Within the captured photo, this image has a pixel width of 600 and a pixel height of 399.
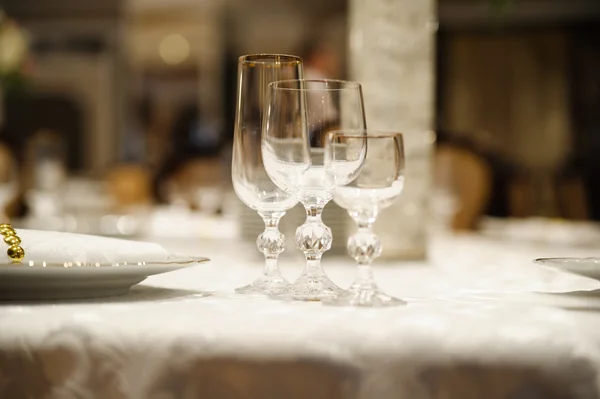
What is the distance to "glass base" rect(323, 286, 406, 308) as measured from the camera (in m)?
0.67

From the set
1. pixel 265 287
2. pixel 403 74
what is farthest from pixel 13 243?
pixel 403 74

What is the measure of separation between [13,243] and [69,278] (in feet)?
0.27

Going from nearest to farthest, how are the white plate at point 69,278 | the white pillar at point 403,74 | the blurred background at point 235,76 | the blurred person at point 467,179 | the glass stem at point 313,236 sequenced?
the white plate at point 69,278
the glass stem at point 313,236
the white pillar at point 403,74
the blurred person at point 467,179
the blurred background at point 235,76

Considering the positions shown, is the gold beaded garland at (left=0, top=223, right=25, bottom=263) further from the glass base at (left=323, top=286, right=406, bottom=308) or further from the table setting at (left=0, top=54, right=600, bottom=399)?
the glass base at (left=323, top=286, right=406, bottom=308)

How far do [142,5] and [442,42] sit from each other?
9.65 feet

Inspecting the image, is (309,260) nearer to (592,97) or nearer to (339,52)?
(339,52)

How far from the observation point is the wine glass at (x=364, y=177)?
693 mm

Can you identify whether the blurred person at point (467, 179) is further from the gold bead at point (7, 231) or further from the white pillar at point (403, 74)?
the gold bead at point (7, 231)

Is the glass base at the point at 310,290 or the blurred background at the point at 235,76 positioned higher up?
the blurred background at the point at 235,76

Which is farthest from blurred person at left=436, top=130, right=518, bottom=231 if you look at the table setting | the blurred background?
the blurred background

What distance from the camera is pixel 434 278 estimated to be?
952 millimetres

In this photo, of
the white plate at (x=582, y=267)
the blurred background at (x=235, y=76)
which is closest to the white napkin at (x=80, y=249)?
the white plate at (x=582, y=267)

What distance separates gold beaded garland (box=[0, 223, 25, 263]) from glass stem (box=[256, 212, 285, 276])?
0.24m

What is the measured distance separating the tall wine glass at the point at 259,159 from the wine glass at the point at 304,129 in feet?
0.16
